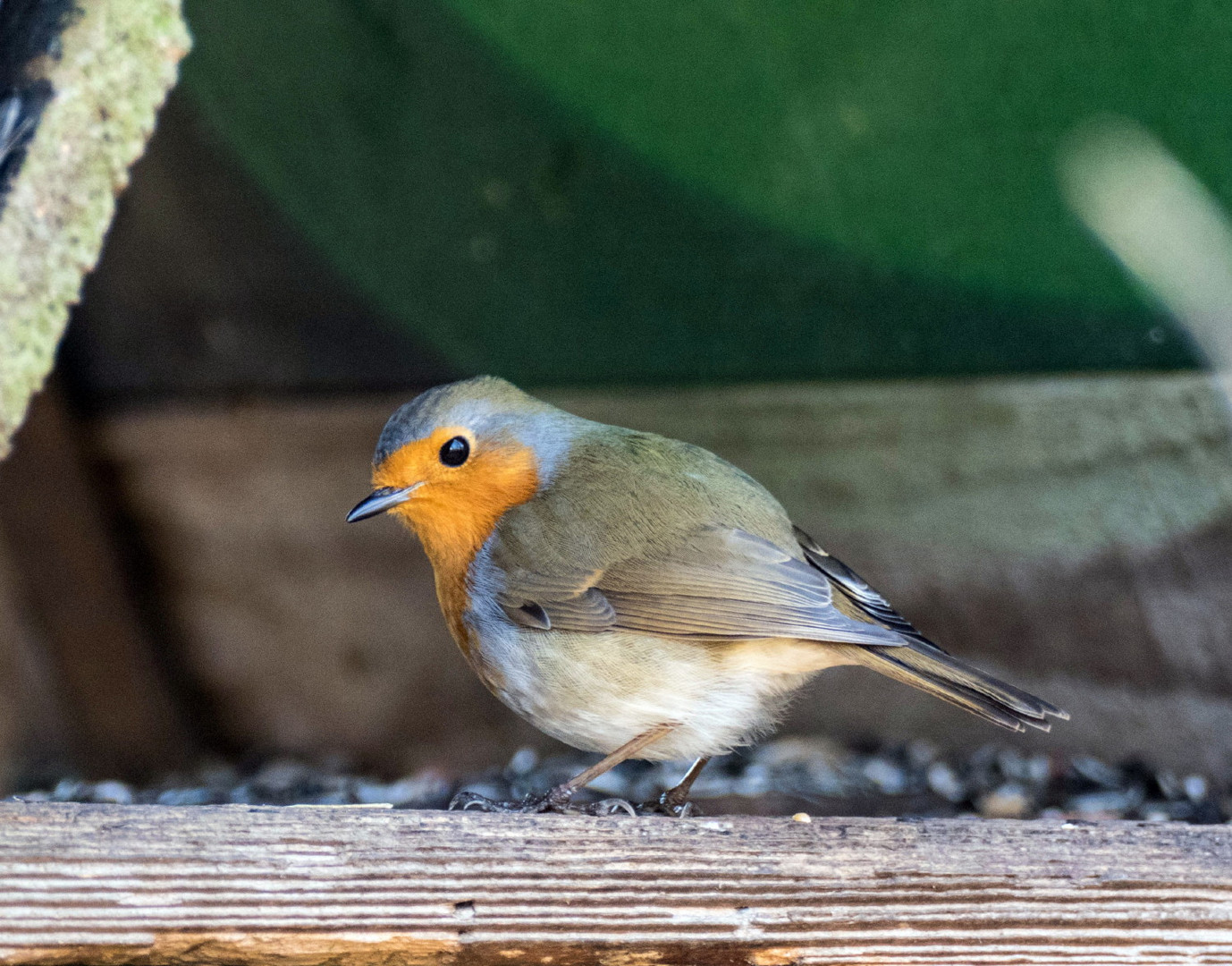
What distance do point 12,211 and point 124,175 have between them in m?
0.22

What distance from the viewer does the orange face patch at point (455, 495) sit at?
250 cm

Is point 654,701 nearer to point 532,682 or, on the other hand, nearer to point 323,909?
point 532,682

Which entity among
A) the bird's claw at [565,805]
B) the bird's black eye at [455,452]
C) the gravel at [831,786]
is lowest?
the gravel at [831,786]

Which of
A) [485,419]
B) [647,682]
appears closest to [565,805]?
[647,682]

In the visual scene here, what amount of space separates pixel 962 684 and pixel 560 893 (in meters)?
0.89

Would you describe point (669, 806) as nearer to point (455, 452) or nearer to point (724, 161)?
point (455, 452)

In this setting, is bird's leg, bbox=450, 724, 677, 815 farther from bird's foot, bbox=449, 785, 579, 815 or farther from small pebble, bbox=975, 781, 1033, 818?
small pebble, bbox=975, 781, 1033, 818

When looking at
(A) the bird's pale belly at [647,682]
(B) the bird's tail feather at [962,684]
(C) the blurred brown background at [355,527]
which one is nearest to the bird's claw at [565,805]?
(A) the bird's pale belly at [647,682]

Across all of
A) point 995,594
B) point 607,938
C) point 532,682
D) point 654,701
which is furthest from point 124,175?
point 995,594

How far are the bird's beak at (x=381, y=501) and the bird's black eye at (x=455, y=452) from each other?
0.07 m

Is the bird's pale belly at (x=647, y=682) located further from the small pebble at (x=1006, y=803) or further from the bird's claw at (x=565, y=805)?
the small pebble at (x=1006, y=803)

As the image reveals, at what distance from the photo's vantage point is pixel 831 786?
2.86 meters

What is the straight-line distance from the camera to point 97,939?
1532mm

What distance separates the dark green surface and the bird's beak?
33.3 inches
